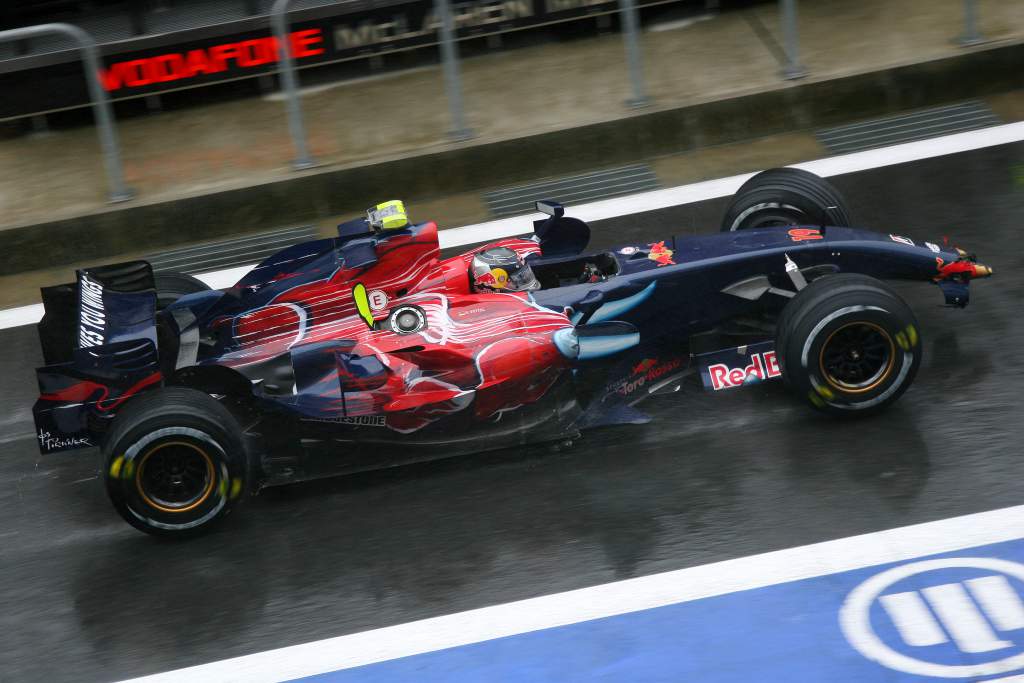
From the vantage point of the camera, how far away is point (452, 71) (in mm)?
9406

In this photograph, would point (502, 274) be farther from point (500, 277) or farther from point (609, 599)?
point (609, 599)

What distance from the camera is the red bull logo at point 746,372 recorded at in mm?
6344

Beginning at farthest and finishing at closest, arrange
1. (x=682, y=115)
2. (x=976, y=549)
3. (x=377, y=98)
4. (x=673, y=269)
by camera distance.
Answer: (x=377, y=98)
(x=682, y=115)
(x=673, y=269)
(x=976, y=549)

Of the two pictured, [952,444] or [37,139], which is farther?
[37,139]

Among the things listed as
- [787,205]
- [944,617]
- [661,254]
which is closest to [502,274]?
[661,254]

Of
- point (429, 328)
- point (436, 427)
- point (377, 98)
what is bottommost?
point (436, 427)

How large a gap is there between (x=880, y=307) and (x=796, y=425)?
0.80m

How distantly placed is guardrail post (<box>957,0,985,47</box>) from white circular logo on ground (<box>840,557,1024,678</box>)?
566 cm

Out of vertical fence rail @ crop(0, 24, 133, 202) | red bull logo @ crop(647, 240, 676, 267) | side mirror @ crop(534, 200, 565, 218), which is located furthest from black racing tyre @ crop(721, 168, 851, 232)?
vertical fence rail @ crop(0, 24, 133, 202)

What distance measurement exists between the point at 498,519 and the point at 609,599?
31.2 inches

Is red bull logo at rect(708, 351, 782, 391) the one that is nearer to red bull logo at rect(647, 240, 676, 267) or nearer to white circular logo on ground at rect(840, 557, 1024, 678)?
red bull logo at rect(647, 240, 676, 267)

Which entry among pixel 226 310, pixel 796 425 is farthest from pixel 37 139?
pixel 796 425

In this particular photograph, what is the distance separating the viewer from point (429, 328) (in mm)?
6250

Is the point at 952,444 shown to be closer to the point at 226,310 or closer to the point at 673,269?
the point at 673,269
